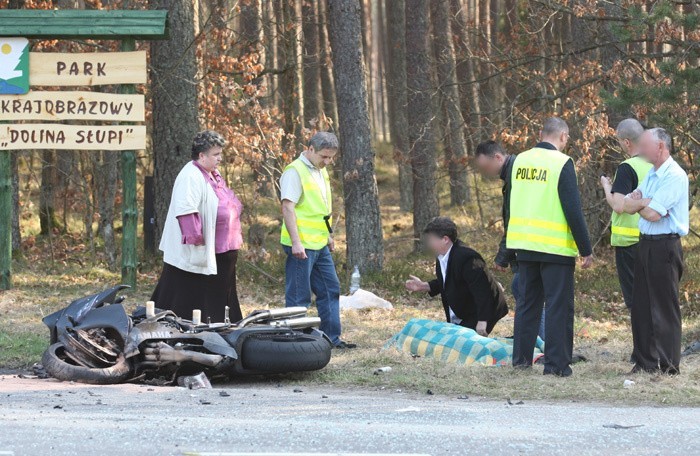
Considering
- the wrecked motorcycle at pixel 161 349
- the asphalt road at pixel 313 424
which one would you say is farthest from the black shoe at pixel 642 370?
the wrecked motorcycle at pixel 161 349

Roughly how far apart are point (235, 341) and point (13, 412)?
2.05 metres

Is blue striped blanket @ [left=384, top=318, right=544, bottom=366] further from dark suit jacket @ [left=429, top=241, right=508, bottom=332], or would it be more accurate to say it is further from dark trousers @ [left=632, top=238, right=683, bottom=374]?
dark trousers @ [left=632, top=238, right=683, bottom=374]

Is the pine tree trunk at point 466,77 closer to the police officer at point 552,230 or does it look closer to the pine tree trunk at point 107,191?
Result: the pine tree trunk at point 107,191

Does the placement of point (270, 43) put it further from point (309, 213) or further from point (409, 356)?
point (409, 356)

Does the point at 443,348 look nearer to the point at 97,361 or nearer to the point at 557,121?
the point at 557,121

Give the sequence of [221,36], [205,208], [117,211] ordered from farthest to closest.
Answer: [117,211]
[221,36]
[205,208]

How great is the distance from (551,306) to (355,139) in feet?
24.7

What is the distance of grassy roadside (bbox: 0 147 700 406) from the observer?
8.12 m

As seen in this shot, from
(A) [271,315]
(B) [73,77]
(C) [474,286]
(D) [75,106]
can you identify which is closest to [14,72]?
(B) [73,77]

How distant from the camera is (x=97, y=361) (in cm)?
853

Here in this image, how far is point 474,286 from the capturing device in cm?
966

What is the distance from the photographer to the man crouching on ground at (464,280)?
9.66m

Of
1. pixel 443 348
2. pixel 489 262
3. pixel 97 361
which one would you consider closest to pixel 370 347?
pixel 443 348

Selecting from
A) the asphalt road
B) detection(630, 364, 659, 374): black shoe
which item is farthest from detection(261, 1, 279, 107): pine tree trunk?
the asphalt road
